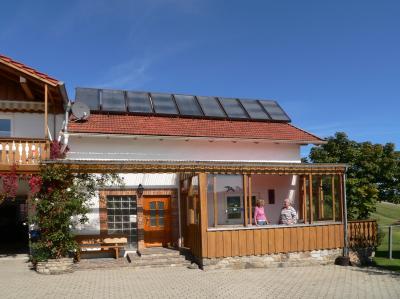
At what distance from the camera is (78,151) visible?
575 inches

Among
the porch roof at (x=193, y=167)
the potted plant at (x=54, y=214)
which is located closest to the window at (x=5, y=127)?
the potted plant at (x=54, y=214)

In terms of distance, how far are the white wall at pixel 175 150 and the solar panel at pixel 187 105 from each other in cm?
204

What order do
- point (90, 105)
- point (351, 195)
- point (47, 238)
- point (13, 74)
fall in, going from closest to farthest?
1. point (47, 238)
2. point (13, 74)
3. point (90, 105)
4. point (351, 195)

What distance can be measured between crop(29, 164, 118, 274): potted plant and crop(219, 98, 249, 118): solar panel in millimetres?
7806

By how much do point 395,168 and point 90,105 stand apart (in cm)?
1868

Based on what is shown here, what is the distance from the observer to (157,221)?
15.4 m

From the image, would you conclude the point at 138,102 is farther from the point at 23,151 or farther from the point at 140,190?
the point at 23,151

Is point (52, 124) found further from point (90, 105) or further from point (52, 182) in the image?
point (52, 182)

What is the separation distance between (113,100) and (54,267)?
747 cm

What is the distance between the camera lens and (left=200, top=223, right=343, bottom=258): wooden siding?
Answer: 508 inches

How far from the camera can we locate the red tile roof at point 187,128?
1502 centimetres

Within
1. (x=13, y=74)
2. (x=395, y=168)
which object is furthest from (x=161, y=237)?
(x=395, y=168)

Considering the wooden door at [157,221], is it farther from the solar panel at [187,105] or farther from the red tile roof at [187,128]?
the solar panel at [187,105]

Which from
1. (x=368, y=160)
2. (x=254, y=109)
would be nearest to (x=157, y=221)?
(x=254, y=109)
